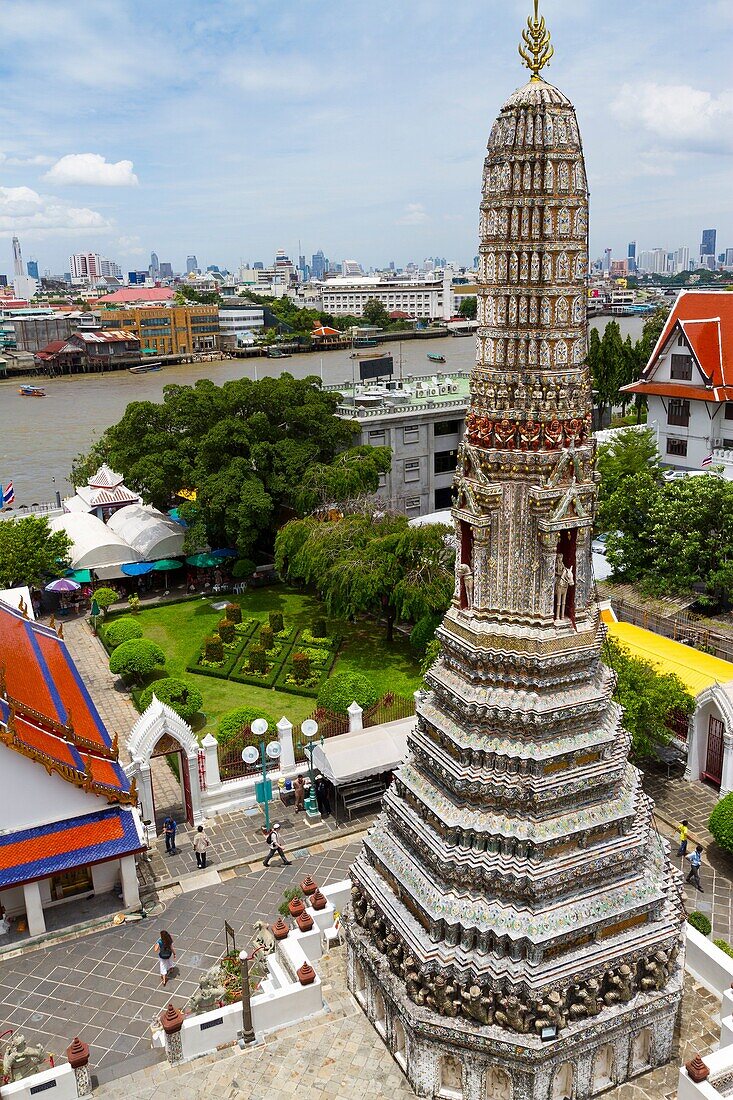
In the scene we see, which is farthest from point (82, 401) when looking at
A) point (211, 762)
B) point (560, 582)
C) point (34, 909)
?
point (560, 582)

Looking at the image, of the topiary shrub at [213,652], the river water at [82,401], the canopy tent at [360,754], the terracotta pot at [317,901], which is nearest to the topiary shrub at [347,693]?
the canopy tent at [360,754]

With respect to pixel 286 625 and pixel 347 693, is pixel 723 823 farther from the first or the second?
pixel 286 625

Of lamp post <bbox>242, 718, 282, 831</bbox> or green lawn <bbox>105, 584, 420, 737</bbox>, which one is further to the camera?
green lawn <bbox>105, 584, 420, 737</bbox>

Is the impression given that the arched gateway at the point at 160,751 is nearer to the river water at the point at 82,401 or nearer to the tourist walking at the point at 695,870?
the tourist walking at the point at 695,870

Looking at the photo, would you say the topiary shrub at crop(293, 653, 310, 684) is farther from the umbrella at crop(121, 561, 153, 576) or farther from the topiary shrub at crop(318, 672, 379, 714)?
the umbrella at crop(121, 561, 153, 576)

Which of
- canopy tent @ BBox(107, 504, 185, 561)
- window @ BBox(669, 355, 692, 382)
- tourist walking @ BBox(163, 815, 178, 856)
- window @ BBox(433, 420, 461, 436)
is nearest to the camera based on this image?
tourist walking @ BBox(163, 815, 178, 856)

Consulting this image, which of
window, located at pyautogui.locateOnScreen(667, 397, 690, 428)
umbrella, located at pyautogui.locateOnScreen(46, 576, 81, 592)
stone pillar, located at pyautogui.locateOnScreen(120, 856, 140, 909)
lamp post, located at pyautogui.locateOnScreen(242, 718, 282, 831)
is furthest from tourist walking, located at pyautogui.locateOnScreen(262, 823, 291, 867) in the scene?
window, located at pyautogui.locateOnScreen(667, 397, 690, 428)

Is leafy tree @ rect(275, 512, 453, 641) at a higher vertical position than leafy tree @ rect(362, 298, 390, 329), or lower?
lower
